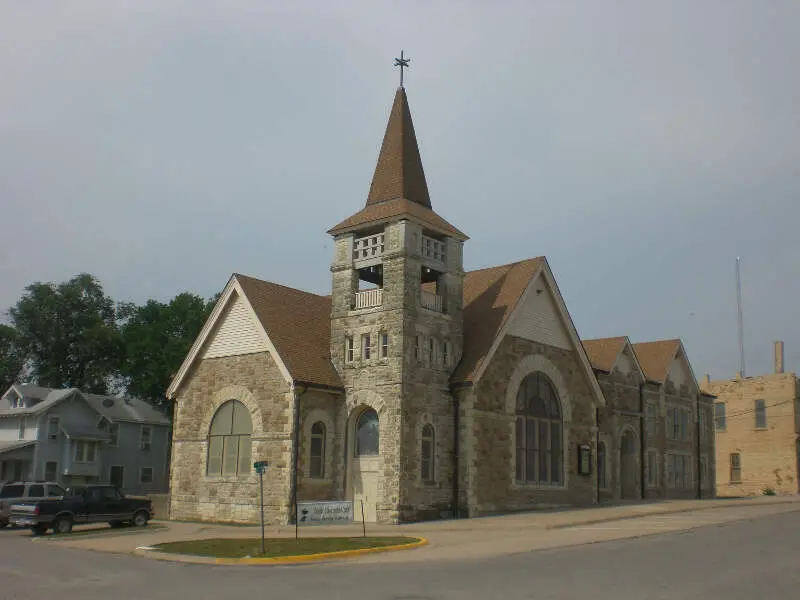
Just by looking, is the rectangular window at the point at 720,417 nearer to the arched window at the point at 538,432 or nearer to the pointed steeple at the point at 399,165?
the arched window at the point at 538,432

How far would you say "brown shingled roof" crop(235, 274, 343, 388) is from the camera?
3022 cm

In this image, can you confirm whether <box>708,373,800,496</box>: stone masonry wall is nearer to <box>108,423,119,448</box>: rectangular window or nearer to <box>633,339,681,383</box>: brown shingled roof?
<box>633,339,681,383</box>: brown shingled roof

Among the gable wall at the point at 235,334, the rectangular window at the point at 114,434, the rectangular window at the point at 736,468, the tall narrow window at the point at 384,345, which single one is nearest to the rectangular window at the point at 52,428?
the rectangular window at the point at 114,434

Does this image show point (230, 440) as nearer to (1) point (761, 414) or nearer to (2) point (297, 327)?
(2) point (297, 327)

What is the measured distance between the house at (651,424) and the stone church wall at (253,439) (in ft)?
53.9

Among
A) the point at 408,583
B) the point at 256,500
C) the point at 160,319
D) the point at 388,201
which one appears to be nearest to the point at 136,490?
the point at 160,319

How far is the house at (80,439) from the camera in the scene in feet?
180

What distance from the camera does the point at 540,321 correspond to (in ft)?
113

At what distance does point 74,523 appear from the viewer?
2731 centimetres

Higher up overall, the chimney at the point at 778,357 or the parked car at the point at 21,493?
the chimney at the point at 778,357

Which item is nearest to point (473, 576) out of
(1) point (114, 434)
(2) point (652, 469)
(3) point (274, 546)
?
(3) point (274, 546)

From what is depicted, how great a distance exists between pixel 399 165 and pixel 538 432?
39.2ft

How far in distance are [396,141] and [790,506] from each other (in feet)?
72.1

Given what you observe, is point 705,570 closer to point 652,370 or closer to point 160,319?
point 652,370
